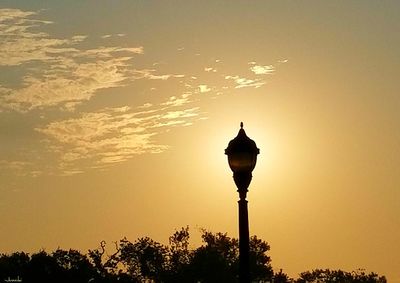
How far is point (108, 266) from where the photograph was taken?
468 ft

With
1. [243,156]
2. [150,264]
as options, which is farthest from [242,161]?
[150,264]

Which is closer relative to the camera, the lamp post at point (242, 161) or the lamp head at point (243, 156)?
the lamp post at point (242, 161)

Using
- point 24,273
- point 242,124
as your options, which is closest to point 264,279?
point 24,273

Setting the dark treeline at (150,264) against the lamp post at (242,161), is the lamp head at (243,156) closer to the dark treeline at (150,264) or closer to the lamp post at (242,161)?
the lamp post at (242,161)

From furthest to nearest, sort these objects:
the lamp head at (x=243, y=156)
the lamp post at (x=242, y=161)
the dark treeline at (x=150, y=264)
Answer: the dark treeline at (x=150, y=264)
the lamp head at (x=243, y=156)
the lamp post at (x=242, y=161)

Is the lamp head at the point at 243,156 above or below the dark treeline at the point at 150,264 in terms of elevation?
below

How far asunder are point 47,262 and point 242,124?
12632cm

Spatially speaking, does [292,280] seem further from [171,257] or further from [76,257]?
[76,257]

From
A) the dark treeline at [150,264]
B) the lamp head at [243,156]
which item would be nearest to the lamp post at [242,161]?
the lamp head at [243,156]

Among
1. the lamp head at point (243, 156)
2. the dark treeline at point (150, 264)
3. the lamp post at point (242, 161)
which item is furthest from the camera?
the dark treeline at point (150, 264)

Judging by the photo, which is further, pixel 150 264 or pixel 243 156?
pixel 150 264

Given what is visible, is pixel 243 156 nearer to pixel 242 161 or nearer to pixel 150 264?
pixel 242 161

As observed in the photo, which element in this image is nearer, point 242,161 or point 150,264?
point 242,161

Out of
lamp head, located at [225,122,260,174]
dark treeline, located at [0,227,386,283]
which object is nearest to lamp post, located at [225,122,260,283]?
lamp head, located at [225,122,260,174]
